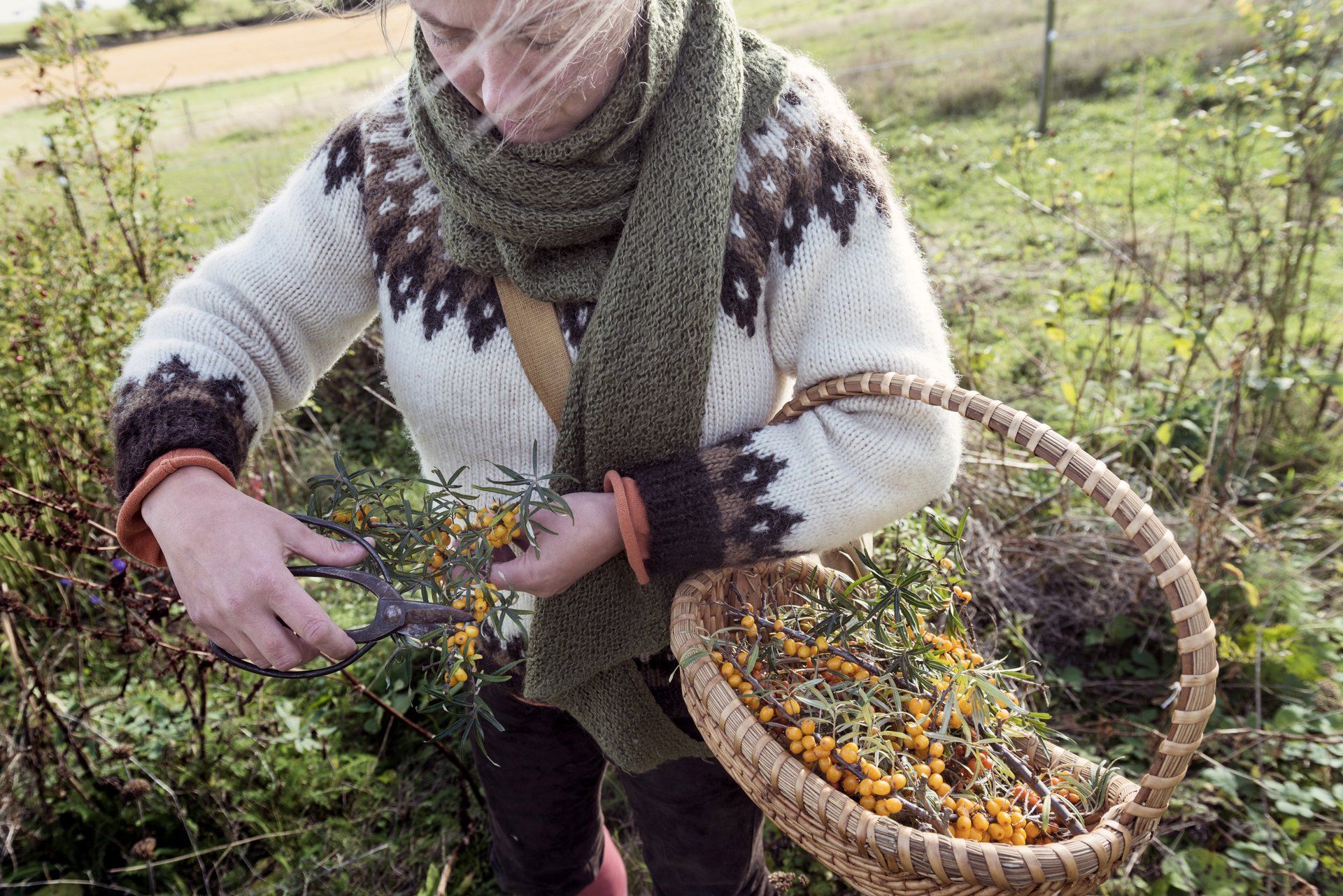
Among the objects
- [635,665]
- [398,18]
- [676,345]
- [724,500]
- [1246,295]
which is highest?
[398,18]

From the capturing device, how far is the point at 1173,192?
486cm

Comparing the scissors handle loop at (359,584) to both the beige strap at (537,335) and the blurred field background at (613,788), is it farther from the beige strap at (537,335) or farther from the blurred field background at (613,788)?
the blurred field background at (613,788)

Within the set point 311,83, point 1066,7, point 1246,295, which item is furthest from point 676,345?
point 311,83

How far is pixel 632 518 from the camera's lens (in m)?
1.11

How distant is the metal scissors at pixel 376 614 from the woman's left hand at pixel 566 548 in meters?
0.08

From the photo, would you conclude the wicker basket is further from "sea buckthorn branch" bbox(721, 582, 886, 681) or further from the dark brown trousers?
the dark brown trousers

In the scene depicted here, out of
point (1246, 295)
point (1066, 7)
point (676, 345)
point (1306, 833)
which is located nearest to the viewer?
point (676, 345)

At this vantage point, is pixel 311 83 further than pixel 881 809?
Yes

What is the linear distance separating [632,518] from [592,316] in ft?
0.86

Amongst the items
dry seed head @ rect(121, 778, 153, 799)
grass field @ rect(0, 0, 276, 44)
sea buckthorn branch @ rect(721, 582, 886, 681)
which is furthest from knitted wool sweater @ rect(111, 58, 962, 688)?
grass field @ rect(0, 0, 276, 44)

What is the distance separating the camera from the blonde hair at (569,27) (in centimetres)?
93

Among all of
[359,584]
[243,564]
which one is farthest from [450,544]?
[243,564]

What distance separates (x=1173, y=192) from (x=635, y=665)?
4.87 m

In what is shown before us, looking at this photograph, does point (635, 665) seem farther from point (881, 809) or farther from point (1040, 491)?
point (1040, 491)
